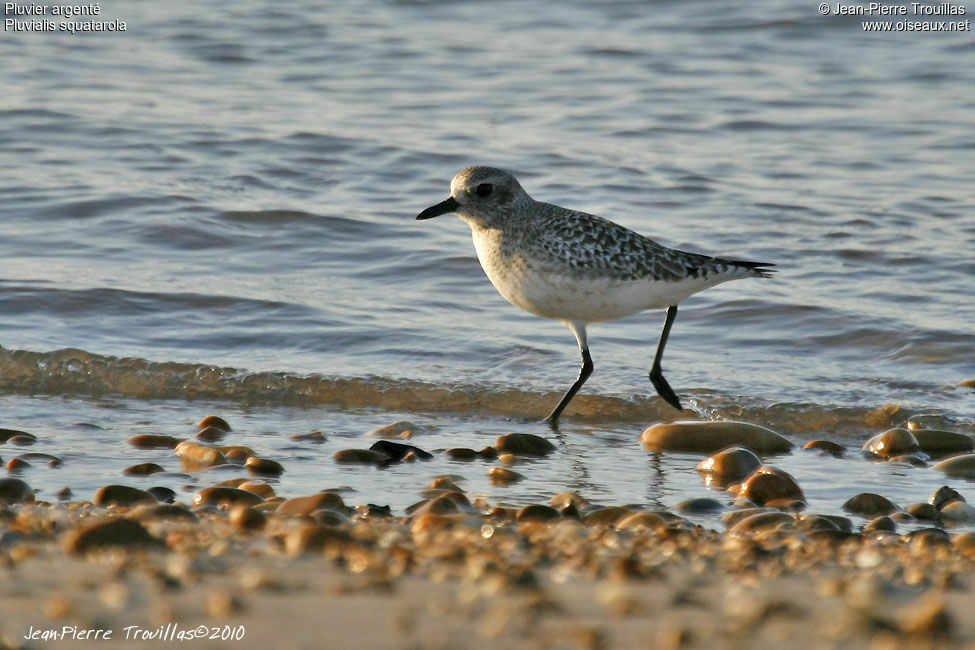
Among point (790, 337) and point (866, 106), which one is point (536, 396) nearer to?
point (790, 337)

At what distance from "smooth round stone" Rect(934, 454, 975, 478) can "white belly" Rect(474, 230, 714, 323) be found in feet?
5.92

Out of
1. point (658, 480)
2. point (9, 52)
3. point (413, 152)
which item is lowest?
point (658, 480)

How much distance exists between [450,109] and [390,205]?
9.71 ft

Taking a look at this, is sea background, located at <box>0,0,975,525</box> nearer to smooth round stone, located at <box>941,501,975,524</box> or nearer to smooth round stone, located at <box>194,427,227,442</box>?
smooth round stone, located at <box>194,427,227,442</box>

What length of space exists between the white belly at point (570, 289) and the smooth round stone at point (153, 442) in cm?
206

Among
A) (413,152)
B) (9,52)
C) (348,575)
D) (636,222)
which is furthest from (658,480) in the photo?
(9,52)

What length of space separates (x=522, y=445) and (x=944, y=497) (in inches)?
82.8

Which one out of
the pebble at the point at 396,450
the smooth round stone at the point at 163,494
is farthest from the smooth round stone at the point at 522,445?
the smooth round stone at the point at 163,494

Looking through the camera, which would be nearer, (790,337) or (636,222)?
(790,337)

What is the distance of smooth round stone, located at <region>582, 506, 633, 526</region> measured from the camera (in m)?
5.43

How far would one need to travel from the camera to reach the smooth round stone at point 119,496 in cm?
551

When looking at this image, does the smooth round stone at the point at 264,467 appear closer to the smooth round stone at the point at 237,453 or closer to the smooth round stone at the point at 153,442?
the smooth round stone at the point at 237,453

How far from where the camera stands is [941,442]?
710 cm

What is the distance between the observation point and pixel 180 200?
11828mm
